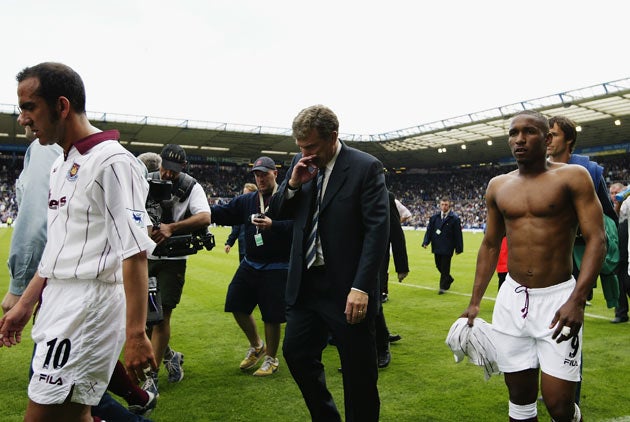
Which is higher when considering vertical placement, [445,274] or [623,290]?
[623,290]

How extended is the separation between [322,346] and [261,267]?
6.80ft

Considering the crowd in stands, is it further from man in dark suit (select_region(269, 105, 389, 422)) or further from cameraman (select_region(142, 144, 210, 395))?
man in dark suit (select_region(269, 105, 389, 422))

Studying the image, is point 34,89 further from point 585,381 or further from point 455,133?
point 455,133

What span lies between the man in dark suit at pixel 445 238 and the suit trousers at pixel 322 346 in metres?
8.19

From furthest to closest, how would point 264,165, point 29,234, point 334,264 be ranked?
point 264,165 → point 334,264 → point 29,234

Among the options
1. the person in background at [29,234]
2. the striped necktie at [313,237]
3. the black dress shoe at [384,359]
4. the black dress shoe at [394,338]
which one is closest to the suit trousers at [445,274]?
the black dress shoe at [394,338]

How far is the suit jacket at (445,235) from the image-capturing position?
11.4 metres

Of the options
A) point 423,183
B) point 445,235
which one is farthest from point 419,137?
point 445,235

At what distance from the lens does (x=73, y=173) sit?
2279mm

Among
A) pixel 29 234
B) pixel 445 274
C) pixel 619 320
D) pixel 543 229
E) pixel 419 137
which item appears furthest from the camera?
pixel 419 137

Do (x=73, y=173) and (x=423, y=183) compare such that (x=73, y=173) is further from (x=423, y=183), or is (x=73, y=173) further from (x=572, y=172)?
(x=423, y=183)

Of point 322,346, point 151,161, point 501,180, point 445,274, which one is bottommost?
point 445,274

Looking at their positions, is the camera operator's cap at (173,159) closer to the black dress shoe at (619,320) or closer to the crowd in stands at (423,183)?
the black dress shoe at (619,320)

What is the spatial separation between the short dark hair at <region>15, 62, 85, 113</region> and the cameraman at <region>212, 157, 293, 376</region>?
288 centimetres
